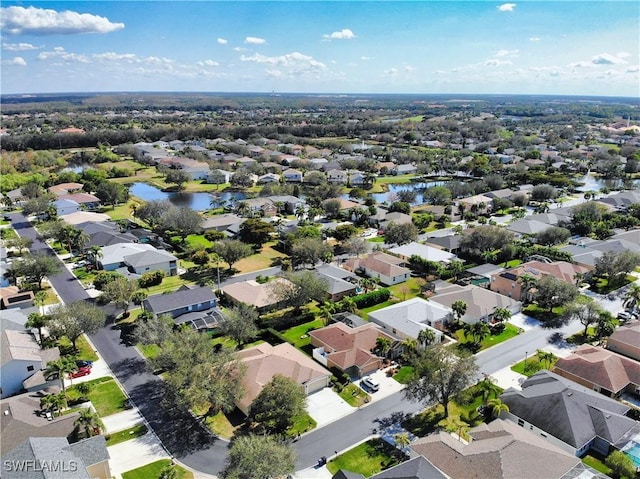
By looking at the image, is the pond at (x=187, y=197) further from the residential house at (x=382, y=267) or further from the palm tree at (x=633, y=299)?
the palm tree at (x=633, y=299)

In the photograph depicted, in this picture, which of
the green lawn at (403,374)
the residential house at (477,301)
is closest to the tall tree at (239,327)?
the green lawn at (403,374)

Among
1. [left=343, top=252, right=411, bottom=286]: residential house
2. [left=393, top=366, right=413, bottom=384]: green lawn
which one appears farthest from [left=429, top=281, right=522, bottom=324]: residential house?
[left=393, top=366, right=413, bottom=384]: green lawn

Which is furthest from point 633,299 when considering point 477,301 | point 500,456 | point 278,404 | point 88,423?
point 88,423

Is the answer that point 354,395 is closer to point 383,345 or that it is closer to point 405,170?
point 383,345

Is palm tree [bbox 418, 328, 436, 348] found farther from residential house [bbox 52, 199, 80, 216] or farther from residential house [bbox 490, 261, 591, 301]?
residential house [bbox 52, 199, 80, 216]

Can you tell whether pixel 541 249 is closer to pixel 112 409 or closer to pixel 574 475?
pixel 574 475

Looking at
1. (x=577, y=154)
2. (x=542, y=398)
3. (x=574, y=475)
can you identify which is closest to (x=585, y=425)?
(x=542, y=398)
